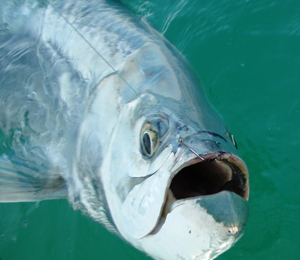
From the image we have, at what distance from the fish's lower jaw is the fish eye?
1.13 feet

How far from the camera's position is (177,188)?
6.65ft

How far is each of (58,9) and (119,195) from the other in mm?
1579

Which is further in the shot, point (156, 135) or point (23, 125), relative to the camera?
point (23, 125)

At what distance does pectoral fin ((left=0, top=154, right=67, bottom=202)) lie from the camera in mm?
2543

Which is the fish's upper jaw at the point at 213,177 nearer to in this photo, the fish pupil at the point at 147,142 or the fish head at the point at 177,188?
the fish head at the point at 177,188

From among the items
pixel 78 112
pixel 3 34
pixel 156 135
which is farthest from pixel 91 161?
pixel 3 34

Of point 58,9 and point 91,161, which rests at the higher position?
point 58,9

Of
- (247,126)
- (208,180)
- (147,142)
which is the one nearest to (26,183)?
(147,142)

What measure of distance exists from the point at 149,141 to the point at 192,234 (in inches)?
19.6

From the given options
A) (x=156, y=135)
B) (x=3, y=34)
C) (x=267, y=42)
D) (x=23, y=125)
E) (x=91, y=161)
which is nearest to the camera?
(x=156, y=135)

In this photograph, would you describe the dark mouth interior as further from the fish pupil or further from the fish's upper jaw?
the fish pupil

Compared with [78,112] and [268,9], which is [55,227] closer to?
[78,112]

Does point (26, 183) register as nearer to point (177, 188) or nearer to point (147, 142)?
point (147, 142)

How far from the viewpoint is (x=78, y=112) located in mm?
2758
